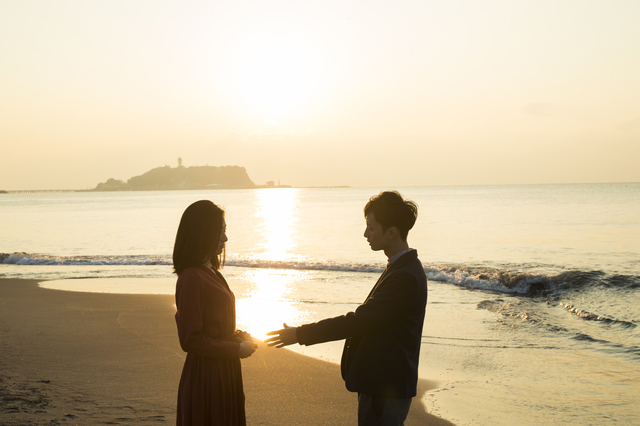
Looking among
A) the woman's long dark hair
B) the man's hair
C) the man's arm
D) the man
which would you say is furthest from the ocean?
the woman's long dark hair

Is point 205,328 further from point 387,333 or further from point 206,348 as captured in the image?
point 387,333

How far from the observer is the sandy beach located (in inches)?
189

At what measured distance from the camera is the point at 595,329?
9258 mm

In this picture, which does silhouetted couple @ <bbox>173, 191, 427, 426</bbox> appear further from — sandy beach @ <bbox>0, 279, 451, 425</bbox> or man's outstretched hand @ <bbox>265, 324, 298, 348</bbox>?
sandy beach @ <bbox>0, 279, 451, 425</bbox>

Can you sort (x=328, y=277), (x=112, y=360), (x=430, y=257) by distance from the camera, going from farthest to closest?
(x=430, y=257) < (x=328, y=277) < (x=112, y=360)

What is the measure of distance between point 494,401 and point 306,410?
7.16 feet

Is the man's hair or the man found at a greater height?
the man's hair

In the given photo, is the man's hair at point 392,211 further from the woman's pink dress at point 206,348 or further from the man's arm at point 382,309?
the woman's pink dress at point 206,348

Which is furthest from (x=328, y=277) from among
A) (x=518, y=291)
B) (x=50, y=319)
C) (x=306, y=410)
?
(x=306, y=410)

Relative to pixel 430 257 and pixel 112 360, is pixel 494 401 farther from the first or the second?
pixel 430 257

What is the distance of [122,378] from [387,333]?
4.52 m

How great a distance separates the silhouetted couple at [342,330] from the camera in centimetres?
250

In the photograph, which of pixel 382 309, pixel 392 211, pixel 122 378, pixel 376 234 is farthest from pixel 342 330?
pixel 122 378

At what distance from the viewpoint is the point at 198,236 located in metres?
2.77
